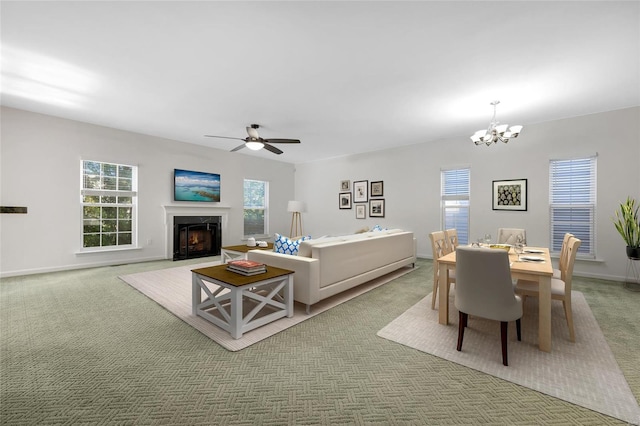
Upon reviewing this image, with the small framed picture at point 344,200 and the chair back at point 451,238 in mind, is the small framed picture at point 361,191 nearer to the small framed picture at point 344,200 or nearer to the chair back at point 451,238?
the small framed picture at point 344,200

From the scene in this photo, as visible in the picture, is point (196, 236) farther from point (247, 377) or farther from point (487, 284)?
point (487, 284)

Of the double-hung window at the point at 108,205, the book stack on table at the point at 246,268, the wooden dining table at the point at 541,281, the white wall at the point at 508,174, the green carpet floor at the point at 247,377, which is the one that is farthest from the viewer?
the double-hung window at the point at 108,205

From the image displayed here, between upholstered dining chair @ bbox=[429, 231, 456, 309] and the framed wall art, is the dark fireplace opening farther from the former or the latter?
the framed wall art

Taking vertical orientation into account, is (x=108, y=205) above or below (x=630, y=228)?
above

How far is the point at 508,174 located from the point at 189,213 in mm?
6751

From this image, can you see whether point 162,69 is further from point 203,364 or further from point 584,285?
point 584,285

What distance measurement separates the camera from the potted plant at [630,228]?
3.94m

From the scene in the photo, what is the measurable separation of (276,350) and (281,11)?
2.71m

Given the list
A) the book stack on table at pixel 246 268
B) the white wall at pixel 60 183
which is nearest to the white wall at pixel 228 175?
the white wall at pixel 60 183

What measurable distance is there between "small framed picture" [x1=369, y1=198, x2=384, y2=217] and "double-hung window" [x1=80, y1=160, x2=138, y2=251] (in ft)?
17.6

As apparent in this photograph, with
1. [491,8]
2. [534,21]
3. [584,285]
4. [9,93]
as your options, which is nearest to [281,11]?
[491,8]

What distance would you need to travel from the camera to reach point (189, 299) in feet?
11.4

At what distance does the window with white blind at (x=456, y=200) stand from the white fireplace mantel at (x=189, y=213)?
17.1 feet

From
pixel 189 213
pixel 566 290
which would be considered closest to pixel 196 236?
pixel 189 213
